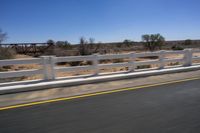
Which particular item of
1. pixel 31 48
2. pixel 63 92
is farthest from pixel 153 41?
pixel 63 92

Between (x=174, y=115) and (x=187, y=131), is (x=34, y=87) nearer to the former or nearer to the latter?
(x=174, y=115)

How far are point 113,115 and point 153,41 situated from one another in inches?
2065

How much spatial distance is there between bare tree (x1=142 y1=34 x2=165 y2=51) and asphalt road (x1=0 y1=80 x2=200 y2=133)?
4936 cm

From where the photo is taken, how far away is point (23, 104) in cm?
650

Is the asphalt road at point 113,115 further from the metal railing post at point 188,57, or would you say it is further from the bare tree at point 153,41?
the bare tree at point 153,41

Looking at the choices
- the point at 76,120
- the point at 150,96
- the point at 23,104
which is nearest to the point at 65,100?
the point at 23,104

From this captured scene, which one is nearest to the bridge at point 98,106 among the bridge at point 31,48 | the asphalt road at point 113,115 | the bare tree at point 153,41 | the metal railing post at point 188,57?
the asphalt road at point 113,115

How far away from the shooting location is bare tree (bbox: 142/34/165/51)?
54.9 meters

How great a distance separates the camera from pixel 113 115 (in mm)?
5359

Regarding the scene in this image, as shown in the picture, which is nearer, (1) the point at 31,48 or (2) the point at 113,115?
(2) the point at 113,115

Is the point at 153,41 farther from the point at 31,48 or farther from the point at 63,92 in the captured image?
the point at 63,92

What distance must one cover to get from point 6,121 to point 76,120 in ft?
5.21

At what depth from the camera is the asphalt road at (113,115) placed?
15.1 feet

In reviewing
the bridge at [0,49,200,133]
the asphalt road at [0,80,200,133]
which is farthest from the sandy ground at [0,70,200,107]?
the asphalt road at [0,80,200,133]
